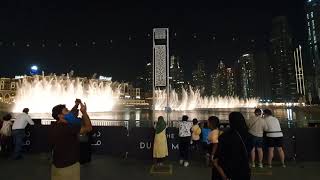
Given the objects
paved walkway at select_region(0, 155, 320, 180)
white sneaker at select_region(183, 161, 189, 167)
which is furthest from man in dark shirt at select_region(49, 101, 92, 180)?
white sneaker at select_region(183, 161, 189, 167)

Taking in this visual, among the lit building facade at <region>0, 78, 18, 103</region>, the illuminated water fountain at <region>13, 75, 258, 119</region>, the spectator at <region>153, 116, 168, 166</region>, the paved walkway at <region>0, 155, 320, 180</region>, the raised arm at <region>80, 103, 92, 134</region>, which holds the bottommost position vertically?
the paved walkway at <region>0, 155, 320, 180</region>

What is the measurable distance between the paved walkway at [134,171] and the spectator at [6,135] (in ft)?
3.41

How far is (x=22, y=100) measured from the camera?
71438mm

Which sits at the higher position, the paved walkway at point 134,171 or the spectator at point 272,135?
the spectator at point 272,135

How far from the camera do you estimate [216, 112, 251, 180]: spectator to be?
4535 millimetres

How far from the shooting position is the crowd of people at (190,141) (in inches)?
182

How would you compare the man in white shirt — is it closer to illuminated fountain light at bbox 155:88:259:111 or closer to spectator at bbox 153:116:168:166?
spectator at bbox 153:116:168:166

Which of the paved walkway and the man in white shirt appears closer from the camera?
the paved walkway

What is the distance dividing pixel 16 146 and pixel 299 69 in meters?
162

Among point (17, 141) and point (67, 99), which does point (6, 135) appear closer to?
point (17, 141)

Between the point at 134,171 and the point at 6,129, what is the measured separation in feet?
19.9

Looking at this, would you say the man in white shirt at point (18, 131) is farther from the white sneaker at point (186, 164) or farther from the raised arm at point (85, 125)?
the white sneaker at point (186, 164)

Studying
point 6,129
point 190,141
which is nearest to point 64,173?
point 190,141

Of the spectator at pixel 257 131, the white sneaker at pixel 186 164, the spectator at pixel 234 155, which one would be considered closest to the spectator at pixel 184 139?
the white sneaker at pixel 186 164
